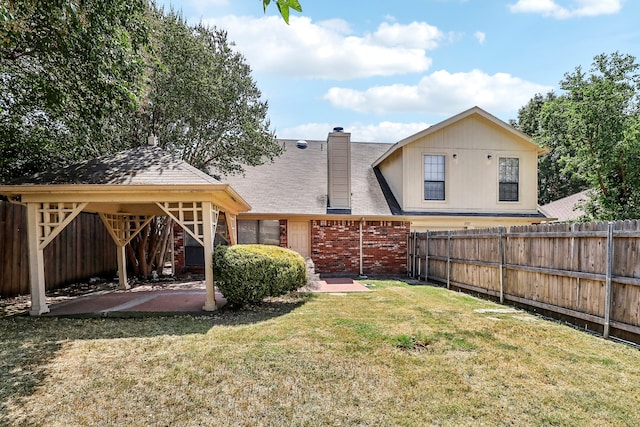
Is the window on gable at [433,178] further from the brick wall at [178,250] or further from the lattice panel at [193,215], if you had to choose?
the brick wall at [178,250]

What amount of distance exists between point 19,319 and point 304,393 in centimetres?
604

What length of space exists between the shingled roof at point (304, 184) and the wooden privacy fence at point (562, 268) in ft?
15.1

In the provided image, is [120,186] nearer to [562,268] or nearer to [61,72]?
[61,72]

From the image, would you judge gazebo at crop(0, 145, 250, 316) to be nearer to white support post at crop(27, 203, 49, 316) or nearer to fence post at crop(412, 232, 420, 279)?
white support post at crop(27, 203, 49, 316)

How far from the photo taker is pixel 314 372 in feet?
13.2

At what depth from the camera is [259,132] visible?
39.0 ft

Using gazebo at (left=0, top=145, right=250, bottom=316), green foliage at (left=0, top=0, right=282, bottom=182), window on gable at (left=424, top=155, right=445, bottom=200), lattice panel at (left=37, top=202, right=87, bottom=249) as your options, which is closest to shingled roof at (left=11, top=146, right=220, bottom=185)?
gazebo at (left=0, top=145, right=250, bottom=316)

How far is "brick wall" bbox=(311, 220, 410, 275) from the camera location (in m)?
13.1

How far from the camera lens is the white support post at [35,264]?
6734 millimetres

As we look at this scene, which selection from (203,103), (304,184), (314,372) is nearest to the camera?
(314,372)

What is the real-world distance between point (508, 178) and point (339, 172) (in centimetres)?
666

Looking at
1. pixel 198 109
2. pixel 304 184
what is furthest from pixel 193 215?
pixel 304 184

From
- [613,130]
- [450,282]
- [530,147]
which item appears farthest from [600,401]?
[613,130]

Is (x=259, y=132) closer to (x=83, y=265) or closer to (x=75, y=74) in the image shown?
(x=75, y=74)
